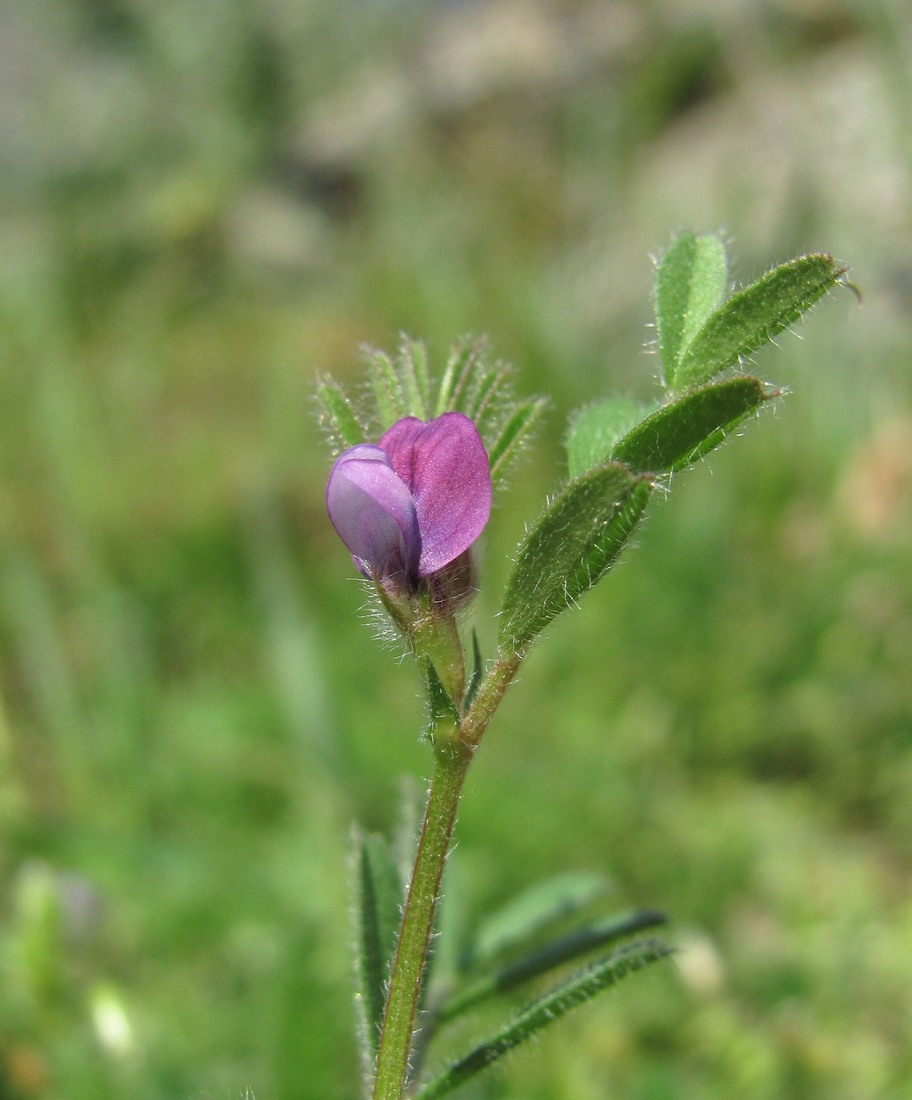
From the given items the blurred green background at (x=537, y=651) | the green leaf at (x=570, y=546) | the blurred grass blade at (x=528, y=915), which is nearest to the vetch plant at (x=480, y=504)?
the green leaf at (x=570, y=546)

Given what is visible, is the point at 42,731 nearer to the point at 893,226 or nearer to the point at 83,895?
the point at 83,895

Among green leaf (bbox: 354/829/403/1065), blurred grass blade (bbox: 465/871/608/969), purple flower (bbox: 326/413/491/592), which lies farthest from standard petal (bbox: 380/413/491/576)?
blurred grass blade (bbox: 465/871/608/969)

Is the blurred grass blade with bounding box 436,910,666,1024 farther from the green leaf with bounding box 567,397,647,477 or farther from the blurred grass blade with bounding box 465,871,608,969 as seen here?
the green leaf with bounding box 567,397,647,477

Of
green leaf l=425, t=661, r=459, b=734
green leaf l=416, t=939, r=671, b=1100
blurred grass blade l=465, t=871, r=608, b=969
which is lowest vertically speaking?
green leaf l=416, t=939, r=671, b=1100

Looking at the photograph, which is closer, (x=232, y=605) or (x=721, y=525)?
(x=721, y=525)

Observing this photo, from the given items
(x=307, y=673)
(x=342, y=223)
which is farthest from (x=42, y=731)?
(x=342, y=223)

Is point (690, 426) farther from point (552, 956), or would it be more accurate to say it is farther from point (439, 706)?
point (552, 956)
